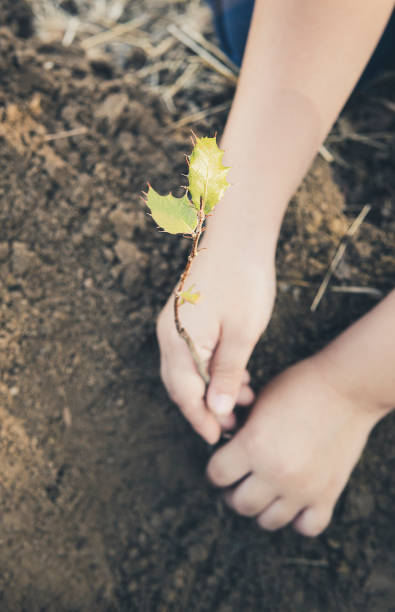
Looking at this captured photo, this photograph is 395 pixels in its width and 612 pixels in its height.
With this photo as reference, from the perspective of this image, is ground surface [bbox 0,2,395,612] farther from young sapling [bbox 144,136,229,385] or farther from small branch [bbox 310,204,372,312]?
young sapling [bbox 144,136,229,385]

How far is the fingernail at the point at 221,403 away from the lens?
3.66 ft

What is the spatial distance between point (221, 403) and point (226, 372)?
8 cm

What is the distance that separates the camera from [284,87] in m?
1.16

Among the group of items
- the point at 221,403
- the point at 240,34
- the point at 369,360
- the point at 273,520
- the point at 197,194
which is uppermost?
the point at 197,194

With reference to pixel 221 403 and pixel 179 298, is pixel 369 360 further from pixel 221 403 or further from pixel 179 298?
pixel 179 298

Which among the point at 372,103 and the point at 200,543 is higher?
the point at 372,103

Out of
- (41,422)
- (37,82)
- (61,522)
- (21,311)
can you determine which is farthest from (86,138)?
(61,522)

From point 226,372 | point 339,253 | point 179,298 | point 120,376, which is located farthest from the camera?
point 339,253

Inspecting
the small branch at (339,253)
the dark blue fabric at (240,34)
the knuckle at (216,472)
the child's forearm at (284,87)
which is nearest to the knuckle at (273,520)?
the knuckle at (216,472)

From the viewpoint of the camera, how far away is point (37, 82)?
1413 mm

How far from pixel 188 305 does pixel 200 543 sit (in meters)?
0.69

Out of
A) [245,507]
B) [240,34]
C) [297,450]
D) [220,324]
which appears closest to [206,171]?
[220,324]

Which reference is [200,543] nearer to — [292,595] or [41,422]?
[292,595]

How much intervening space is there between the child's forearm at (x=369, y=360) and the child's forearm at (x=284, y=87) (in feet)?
1.09
